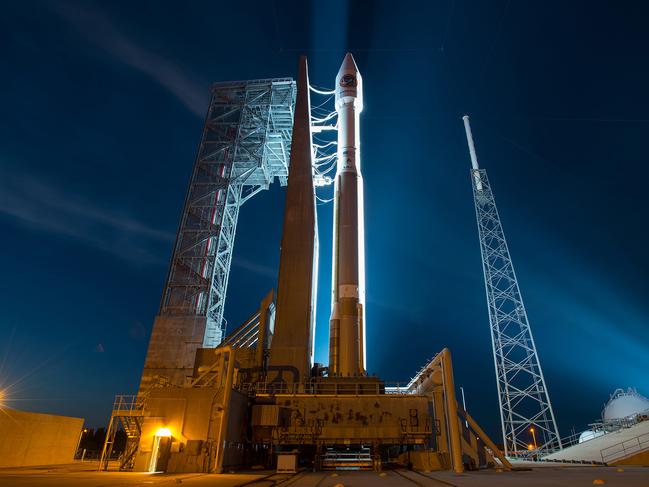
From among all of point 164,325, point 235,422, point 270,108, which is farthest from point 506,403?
point 270,108

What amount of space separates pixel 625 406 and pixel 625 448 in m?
15.4

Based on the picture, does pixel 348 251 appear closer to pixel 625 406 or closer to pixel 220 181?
pixel 220 181

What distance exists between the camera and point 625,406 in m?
31.0

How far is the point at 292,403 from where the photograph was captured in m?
18.0

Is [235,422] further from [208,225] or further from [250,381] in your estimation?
[208,225]

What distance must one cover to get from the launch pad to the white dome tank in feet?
63.7

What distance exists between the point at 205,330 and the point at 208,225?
7952mm

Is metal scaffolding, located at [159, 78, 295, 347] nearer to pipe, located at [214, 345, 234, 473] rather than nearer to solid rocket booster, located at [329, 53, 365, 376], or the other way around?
solid rocket booster, located at [329, 53, 365, 376]

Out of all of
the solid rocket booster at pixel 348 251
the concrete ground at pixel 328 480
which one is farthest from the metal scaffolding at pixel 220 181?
the concrete ground at pixel 328 480

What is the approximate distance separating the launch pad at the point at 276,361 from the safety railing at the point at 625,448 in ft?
19.9

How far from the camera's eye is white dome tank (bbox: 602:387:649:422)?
30219 mm

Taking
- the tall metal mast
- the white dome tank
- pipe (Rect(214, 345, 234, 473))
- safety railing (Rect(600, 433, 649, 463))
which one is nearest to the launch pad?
pipe (Rect(214, 345, 234, 473))

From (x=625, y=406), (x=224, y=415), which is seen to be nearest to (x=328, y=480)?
(x=224, y=415)

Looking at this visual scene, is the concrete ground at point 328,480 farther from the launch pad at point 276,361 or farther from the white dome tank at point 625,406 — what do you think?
the white dome tank at point 625,406
